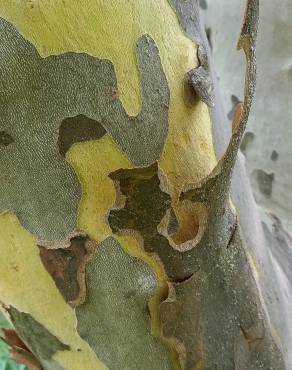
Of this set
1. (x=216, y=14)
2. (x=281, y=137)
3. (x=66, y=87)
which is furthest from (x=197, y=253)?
(x=216, y=14)

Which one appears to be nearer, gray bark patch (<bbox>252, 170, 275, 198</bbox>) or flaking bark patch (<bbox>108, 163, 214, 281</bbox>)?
flaking bark patch (<bbox>108, 163, 214, 281</bbox>)

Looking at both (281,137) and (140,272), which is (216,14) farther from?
(140,272)

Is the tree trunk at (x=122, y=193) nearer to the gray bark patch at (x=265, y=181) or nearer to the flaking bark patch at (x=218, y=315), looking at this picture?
the flaking bark patch at (x=218, y=315)

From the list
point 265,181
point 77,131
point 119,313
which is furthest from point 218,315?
point 265,181

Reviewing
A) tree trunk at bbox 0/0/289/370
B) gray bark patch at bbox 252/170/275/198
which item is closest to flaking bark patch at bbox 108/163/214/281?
tree trunk at bbox 0/0/289/370

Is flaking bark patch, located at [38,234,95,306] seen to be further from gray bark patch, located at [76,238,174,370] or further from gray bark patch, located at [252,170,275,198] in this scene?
gray bark patch, located at [252,170,275,198]

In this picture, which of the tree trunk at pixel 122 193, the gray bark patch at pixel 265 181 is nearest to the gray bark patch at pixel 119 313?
the tree trunk at pixel 122 193

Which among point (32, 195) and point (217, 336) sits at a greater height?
point (32, 195)

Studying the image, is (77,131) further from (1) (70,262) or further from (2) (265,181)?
(2) (265,181)
